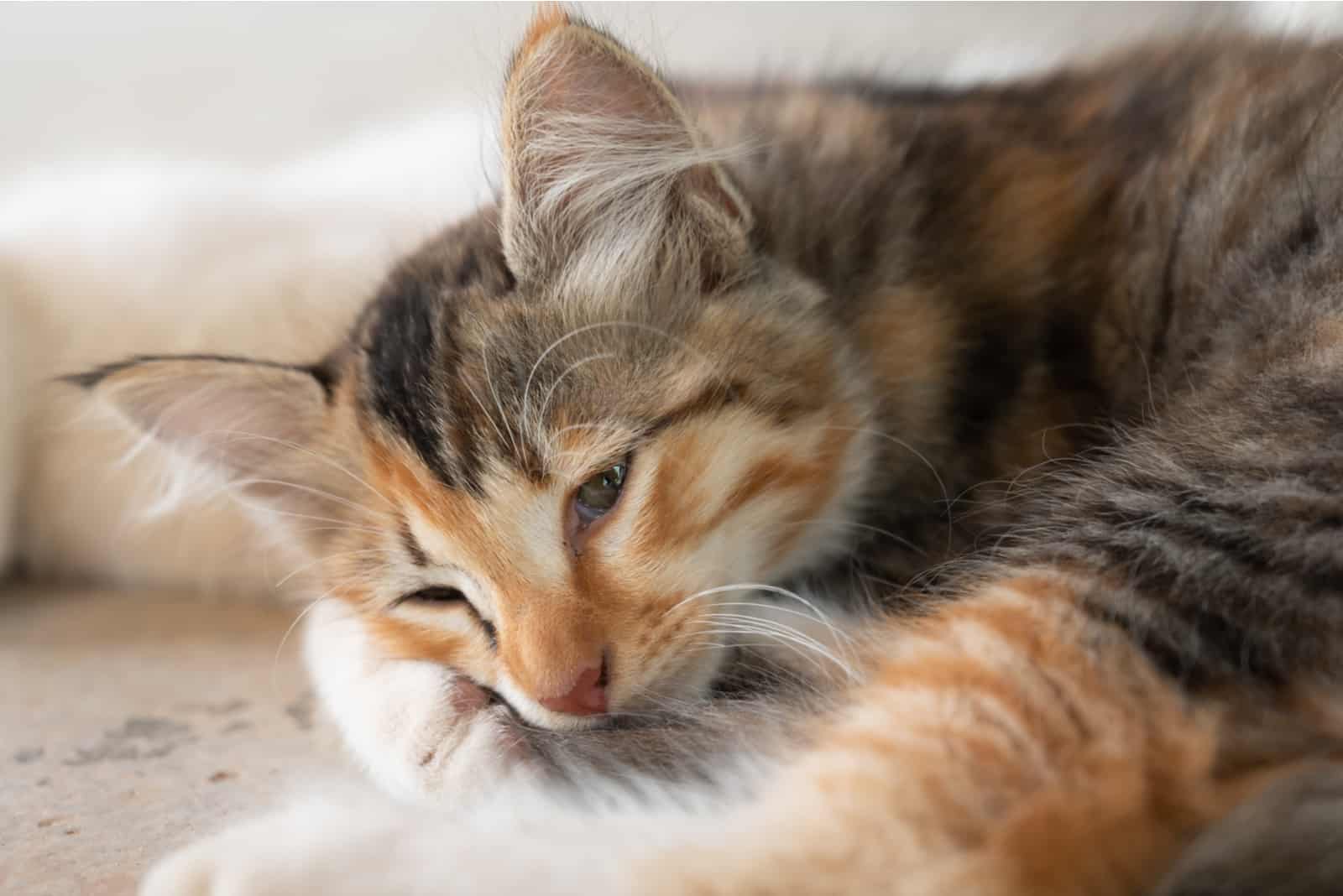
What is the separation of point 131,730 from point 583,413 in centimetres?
81

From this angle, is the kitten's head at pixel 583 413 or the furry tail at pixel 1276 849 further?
the kitten's head at pixel 583 413

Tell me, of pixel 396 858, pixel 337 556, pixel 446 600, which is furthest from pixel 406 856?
pixel 337 556

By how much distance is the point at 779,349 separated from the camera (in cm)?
127

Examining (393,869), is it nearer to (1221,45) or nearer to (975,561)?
(975,561)

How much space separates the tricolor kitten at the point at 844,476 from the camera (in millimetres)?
832

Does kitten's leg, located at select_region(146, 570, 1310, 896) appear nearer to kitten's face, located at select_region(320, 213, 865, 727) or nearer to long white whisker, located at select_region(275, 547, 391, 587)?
kitten's face, located at select_region(320, 213, 865, 727)

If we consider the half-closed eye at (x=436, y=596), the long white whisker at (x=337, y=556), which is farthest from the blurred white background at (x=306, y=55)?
the half-closed eye at (x=436, y=596)

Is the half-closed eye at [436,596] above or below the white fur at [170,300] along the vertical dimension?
below

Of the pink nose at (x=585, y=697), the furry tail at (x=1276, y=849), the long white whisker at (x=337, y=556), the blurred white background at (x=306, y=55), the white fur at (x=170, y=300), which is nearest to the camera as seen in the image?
the furry tail at (x=1276, y=849)

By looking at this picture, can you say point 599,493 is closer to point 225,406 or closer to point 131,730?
point 225,406

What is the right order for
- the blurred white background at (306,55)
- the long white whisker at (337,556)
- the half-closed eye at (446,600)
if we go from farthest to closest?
1. the blurred white background at (306,55)
2. the long white whisker at (337,556)
3. the half-closed eye at (446,600)

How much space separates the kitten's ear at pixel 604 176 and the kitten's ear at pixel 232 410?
0.39 meters

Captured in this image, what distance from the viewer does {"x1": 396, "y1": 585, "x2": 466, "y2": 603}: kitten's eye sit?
1284 mm

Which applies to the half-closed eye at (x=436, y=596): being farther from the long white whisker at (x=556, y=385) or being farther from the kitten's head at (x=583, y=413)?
the long white whisker at (x=556, y=385)
